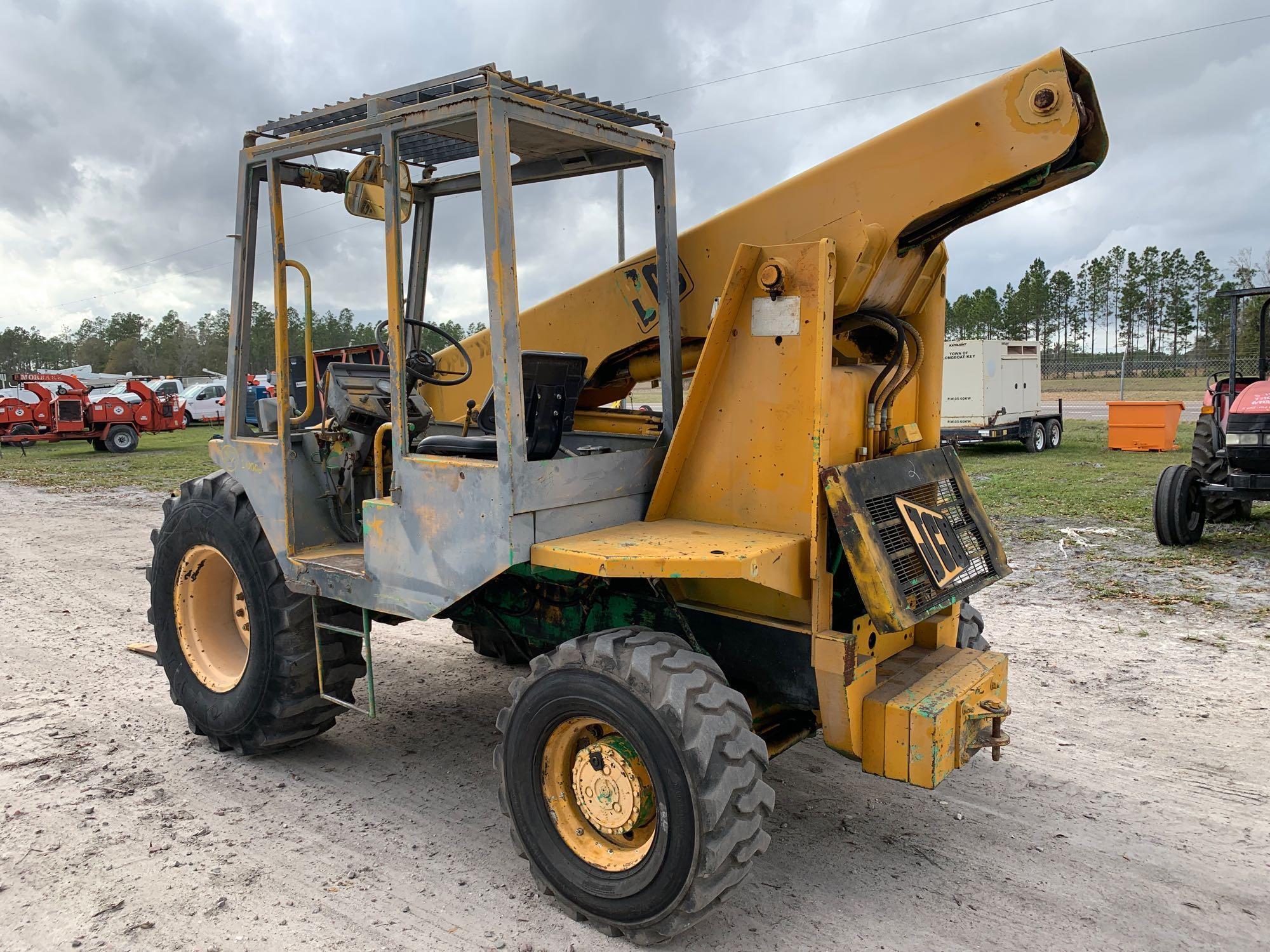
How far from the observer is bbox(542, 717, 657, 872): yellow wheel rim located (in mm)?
3295

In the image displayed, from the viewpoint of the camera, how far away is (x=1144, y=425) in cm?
1780

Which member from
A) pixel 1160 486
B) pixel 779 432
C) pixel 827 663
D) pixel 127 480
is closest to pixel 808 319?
pixel 779 432

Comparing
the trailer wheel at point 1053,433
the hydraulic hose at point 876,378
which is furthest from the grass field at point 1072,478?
the hydraulic hose at point 876,378

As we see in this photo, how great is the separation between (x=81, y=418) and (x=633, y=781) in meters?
25.1

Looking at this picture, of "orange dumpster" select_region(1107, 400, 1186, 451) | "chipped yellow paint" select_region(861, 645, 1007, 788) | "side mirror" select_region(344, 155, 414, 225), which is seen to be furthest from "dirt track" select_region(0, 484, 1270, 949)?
"orange dumpster" select_region(1107, 400, 1186, 451)

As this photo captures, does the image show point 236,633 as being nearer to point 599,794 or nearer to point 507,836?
point 507,836

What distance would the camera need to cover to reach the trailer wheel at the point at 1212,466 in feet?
33.6

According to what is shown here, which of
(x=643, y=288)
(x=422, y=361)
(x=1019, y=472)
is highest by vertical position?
(x=643, y=288)

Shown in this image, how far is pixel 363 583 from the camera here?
4.06 meters

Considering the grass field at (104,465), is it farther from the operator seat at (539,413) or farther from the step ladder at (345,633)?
→ the operator seat at (539,413)

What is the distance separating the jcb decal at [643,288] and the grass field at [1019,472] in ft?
27.9

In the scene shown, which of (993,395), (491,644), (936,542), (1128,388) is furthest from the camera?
(1128,388)

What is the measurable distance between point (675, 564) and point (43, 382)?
2757cm

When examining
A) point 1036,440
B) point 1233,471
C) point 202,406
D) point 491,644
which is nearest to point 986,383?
point 1036,440
